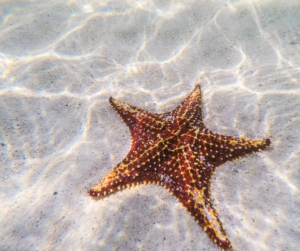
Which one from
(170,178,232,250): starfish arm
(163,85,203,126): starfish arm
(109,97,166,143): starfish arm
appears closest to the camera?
(170,178,232,250): starfish arm

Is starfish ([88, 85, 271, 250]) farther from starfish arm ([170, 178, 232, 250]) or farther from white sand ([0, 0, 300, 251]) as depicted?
white sand ([0, 0, 300, 251])

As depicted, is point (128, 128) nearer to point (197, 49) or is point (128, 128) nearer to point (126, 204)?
point (126, 204)

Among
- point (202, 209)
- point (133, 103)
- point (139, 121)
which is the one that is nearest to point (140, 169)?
point (139, 121)

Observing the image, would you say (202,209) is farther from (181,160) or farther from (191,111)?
(191,111)

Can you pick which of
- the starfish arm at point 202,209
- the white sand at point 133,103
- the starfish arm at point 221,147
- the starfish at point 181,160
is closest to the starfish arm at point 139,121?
the starfish at point 181,160

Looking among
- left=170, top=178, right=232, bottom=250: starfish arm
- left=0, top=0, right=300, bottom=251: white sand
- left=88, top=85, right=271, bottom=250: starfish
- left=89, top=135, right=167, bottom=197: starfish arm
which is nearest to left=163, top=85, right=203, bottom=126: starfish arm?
left=88, top=85, right=271, bottom=250: starfish

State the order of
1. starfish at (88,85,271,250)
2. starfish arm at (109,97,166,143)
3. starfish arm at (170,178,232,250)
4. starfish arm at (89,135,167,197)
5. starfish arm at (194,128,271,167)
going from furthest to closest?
starfish arm at (109,97,166,143), starfish arm at (194,128,271,167), starfish arm at (89,135,167,197), starfish at (88,85,271,250), starfish arm at (170,178,232,250)

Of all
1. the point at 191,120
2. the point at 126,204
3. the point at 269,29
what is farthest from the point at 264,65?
the point at 126,204
